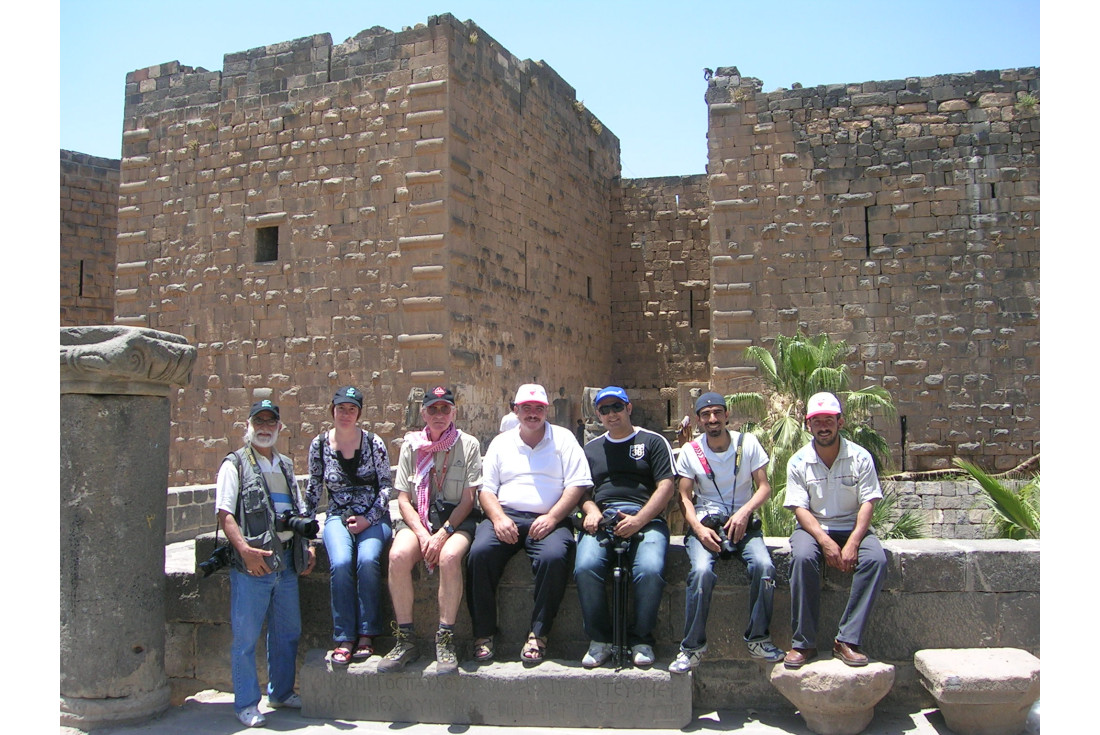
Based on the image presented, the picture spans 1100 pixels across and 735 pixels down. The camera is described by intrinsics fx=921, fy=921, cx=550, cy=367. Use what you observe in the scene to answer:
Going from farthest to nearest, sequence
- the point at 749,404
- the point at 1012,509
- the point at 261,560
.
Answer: the point at 749,404
the point at 1012,509
the point at 261,560

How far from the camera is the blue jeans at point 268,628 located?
17.0 feet

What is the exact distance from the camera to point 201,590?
19.1 feet

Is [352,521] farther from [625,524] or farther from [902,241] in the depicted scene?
[902,241]

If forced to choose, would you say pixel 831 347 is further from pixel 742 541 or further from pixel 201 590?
pixel 201 590

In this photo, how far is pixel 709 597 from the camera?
496 cm

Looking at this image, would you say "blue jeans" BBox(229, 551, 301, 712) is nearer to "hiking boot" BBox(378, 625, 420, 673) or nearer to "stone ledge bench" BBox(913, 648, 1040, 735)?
"hiking boot" BBox(378, 625, 420, 673)

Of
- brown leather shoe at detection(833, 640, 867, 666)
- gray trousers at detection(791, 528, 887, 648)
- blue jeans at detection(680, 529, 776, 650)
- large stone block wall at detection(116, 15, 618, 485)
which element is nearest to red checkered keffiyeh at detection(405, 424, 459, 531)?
blue jeans at detection(680, 529, 776, 650)

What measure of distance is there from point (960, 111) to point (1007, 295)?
8.24 feet

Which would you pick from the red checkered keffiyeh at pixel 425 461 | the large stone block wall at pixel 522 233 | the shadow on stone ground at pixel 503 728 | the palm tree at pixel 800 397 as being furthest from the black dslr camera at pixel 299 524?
the large stone block wall at pixel 522 233

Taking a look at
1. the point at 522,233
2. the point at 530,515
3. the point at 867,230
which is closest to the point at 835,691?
the point at 530,515

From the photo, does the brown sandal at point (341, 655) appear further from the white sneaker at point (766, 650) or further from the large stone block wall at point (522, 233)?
the large stone block wall at point (522, 233)

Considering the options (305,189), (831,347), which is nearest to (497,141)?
(305,189)

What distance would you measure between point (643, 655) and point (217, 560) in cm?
247

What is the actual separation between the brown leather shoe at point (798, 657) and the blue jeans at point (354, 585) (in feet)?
7.57
